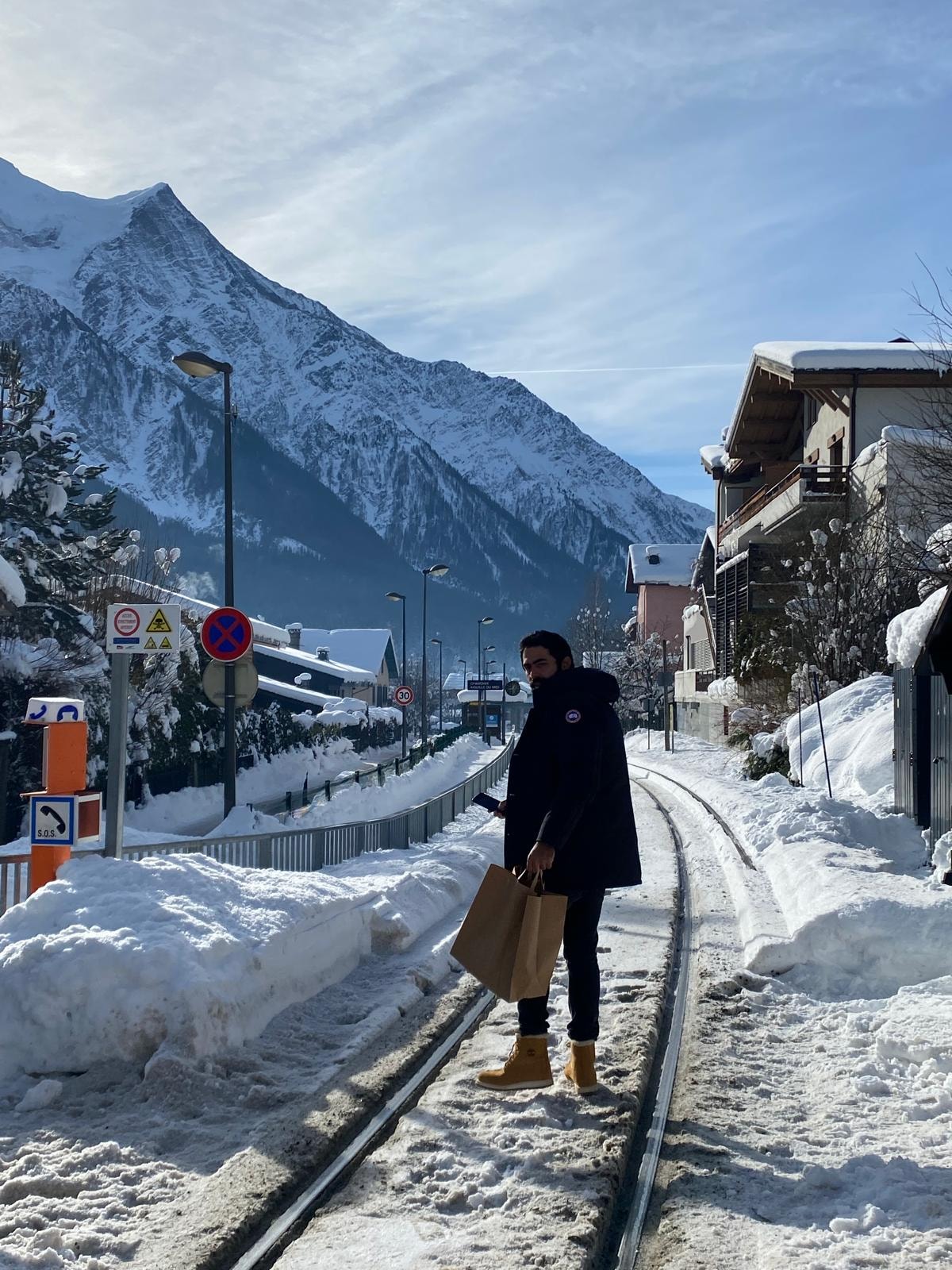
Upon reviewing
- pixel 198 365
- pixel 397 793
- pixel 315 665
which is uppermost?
pixel 198 365

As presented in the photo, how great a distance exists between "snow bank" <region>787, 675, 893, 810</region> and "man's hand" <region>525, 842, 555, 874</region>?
41.0 feet

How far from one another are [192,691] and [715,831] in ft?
75.5

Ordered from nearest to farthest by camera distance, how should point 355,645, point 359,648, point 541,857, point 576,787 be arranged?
1. point 541,857
2. point 576,787
3. point 359,648
4. point 355,645

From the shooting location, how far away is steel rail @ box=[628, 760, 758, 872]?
14384 millimetres

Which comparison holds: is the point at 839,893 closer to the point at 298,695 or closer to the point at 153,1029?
the point at 153,1029

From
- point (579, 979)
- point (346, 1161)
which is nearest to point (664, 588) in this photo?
point (579, 979)

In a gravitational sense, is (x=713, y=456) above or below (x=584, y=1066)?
above

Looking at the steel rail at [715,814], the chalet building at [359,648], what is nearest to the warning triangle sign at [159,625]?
the steel rail at [715,814]

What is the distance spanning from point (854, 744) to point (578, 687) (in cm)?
1649

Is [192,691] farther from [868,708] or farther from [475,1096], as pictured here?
[475,1096]

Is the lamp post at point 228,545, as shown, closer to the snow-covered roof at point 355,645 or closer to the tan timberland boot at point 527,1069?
the tan timberland boot at point 527,1069

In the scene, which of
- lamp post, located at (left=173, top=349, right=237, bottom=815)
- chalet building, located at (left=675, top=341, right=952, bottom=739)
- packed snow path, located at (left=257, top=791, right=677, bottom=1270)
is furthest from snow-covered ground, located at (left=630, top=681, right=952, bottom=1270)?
chalet building, located at (left=675, top=341, right=952, bottom=739)

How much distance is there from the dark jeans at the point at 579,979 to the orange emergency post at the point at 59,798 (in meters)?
3.97

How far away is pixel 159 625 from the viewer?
864 centimetres
